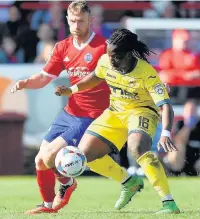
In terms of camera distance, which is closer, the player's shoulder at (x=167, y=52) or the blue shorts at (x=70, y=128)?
the blue shorts at (x=70, y=128)

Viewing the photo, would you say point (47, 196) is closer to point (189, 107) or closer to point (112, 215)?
point (112, 215)

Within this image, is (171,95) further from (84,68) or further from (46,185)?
(46,185)

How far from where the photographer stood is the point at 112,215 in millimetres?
8102

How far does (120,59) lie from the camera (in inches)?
322

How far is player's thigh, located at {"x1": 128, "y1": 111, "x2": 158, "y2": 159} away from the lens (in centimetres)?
805

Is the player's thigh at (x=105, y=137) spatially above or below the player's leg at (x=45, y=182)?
above

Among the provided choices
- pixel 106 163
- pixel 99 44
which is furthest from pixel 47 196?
pixel 99 44

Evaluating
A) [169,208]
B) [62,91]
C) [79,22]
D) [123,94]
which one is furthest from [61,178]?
[79,22]

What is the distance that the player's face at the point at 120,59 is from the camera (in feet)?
26.7

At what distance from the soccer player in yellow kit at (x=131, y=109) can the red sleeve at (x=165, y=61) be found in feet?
20.0

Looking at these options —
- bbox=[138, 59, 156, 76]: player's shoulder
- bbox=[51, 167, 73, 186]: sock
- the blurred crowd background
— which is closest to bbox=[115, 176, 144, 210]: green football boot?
bbox=[51, 167, 73, 186]: sock

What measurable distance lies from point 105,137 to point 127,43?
0.92 metres

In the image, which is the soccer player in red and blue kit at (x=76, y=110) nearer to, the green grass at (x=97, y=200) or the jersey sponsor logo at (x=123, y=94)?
the green grass at (x=97, y=200)

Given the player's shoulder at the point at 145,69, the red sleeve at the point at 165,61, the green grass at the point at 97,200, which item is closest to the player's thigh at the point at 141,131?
the player's shoulder at the point at 145,69
